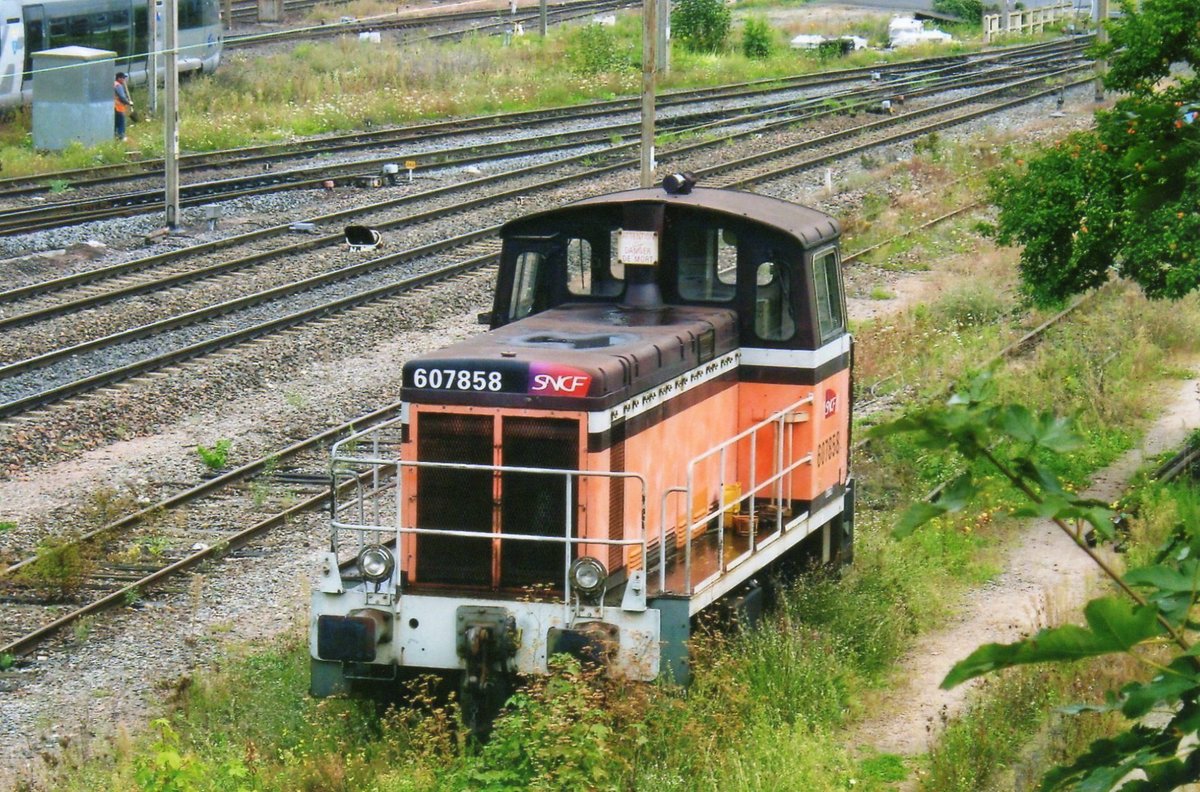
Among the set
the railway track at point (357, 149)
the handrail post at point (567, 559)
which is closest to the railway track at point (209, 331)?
the railway track at point (357, 149)

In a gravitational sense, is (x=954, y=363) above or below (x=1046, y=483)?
below

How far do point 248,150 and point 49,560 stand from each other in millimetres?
22159

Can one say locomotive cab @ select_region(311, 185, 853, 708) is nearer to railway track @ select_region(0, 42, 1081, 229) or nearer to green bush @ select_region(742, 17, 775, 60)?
railway track @ select_region(0, 42, 1081, 229)

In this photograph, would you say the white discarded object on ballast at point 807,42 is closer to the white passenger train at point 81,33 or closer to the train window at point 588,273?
the white passenger train at point 81,33

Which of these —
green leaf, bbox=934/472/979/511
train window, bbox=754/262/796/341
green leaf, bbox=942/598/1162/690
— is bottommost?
train window, bbox=754/262/796/341

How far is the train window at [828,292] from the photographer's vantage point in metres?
10.0

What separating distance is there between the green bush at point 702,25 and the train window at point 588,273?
1737 inches

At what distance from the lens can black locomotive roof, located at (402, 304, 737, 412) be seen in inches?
329

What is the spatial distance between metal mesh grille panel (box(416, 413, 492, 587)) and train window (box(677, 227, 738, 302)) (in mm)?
1981

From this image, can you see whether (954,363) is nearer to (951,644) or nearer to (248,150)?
(951,644)

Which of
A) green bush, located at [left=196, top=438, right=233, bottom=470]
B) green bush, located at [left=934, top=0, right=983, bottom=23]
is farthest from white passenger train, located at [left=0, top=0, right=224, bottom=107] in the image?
green bush, located at [left=934, top=0, right=983, bottom=23]

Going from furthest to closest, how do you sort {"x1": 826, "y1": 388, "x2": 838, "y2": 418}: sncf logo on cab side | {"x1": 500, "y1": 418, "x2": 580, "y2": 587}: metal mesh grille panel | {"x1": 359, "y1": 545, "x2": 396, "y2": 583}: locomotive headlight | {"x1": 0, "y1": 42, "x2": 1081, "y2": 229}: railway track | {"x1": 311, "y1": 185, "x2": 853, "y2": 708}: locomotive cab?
1. {"x1": 0, "y1": 42, "x2": 1081, "y2": 229}: railway track
2. {"x1": 826, "y1": 388, "x2": 838, "y2": 418}: sncf logo on cab side
3. {"x1": 359, "y1": 545, "x2": 396, "y2": 583}: locomotive headlight
4. {"x1": 500, "y1": 418, "x2": 580, "y2": 587}: metal mesh grille panel
5. {"x1": 311, "y1": 185, "x2": 853, "y2": 708}: locomotive cab

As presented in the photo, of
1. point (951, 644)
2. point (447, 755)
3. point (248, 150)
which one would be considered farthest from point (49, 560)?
point (248, 150)

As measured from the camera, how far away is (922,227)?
84.8 feet
